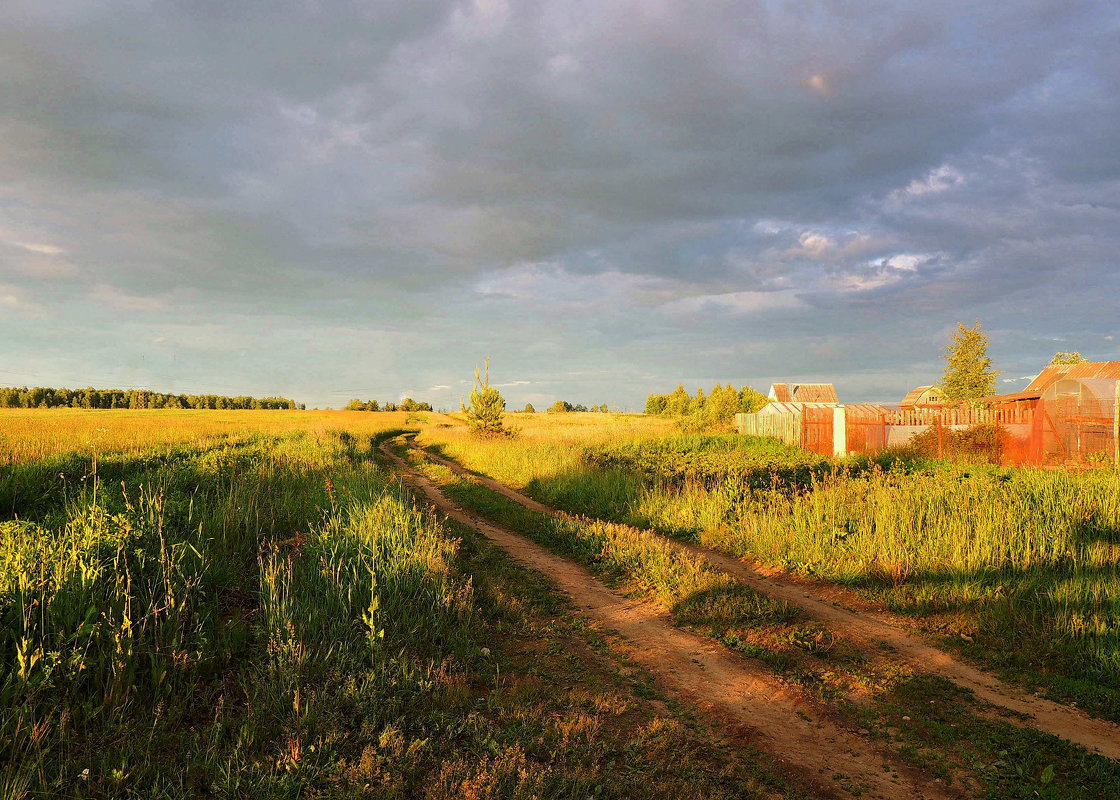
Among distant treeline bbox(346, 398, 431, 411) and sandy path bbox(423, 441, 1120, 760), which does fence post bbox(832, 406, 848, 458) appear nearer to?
sandy path bbox(423, 441, 1120, 760)

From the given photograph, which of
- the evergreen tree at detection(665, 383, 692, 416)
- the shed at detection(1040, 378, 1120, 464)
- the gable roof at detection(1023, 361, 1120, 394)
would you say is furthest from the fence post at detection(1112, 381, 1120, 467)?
the evergreen tree at detection(665, 383, 692, 416)

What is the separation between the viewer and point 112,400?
305ft

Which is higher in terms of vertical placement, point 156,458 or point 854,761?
point 156,458

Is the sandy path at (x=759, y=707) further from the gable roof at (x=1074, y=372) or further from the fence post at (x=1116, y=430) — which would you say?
the gable roof at (x=1074, y=372)

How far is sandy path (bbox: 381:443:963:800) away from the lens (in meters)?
3.63

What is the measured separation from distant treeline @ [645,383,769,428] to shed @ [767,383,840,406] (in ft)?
5.36

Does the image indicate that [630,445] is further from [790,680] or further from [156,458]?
[790,680]

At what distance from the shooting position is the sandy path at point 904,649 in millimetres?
4266

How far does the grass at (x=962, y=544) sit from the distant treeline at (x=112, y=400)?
3738 inches

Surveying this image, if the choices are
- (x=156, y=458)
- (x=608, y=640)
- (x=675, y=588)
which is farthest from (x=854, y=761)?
(x=156, y=458)

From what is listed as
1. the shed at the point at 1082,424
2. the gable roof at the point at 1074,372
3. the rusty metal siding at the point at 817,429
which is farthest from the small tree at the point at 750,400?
the shed at the point at 1082,424

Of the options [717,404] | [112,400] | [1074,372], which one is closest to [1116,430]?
[1074,372]

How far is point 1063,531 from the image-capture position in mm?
7316

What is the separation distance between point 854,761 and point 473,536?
24.4 ft
